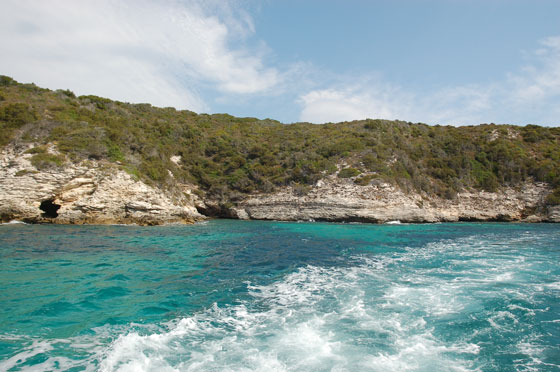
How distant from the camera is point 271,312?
6250 millimetres

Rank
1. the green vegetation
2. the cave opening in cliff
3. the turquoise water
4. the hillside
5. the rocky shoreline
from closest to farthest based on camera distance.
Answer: the turquoise water, the rocky shoreline, the cave opening in cliff, the hillside, the green vegetation

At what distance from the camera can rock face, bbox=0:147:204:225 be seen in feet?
62.2

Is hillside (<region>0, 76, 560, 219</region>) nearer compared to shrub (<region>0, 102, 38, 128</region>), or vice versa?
shrub (<region>0, 102, 38, 128</region>)

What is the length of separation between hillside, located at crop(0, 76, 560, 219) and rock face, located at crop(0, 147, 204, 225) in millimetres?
618

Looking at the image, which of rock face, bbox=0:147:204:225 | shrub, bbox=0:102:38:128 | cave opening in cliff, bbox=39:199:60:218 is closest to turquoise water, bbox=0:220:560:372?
rock face, bbox=0:147:204:225

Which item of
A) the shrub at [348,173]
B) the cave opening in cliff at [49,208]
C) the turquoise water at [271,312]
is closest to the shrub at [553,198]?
the shrub at [348,173]

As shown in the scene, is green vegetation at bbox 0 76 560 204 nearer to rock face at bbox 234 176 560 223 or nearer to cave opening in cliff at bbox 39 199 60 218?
rock face at bbox 234 176 560 223

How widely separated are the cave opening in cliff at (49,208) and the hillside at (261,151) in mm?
2459

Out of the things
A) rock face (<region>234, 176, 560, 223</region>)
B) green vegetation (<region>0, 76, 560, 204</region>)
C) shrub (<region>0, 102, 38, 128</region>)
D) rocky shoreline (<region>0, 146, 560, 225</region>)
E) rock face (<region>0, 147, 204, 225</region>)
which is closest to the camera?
rock face (<region>0, 147, 204, 225</region>)

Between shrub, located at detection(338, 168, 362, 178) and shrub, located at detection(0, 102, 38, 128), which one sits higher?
shrub, located at detection(0, 102, 38, 128)

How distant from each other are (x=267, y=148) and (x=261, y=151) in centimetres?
158

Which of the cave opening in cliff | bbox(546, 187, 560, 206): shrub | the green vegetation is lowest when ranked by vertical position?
the cave opening in cliff

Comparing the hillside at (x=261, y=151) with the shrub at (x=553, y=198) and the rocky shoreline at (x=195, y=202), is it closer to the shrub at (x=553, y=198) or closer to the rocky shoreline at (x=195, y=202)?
the shrub at (x=553, y=198)

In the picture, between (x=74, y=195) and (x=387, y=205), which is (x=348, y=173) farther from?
(x=74, y=195)
